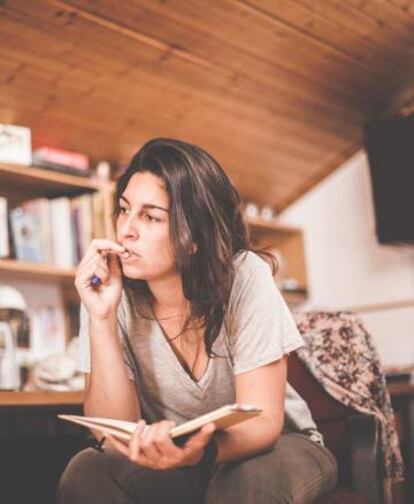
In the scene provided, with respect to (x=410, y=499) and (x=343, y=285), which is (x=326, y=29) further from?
(x=410, y=499)

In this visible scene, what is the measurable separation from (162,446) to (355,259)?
2776 mm

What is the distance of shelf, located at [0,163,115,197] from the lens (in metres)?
2.75

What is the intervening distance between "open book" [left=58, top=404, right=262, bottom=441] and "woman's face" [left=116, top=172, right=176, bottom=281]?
1.28 ft

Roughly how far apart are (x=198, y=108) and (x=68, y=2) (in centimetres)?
86

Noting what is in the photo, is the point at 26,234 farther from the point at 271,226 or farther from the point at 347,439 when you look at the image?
the point at 347,439

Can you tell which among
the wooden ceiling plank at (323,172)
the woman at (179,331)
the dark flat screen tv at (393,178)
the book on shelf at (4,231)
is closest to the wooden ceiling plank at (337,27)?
the dark flat screen tv at (393,178)

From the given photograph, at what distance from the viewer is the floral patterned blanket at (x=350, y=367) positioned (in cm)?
188

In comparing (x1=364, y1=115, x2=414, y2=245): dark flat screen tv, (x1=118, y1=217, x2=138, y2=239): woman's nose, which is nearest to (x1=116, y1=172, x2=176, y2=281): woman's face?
(x1=118, y1=217, x2=138, y2=239): woman's nose

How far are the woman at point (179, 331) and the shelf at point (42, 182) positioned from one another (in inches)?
45.4

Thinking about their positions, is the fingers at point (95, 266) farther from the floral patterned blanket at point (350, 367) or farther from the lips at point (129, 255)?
the floral patterned blanket at point (350, 367)

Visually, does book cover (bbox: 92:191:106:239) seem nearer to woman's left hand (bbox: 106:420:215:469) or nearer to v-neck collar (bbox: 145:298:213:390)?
v-neck collar (bbox: 145:298:213:390)

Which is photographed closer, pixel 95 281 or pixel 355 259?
pixel 95 281

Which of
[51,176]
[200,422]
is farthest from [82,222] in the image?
[200,422]

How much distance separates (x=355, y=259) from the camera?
384cm
